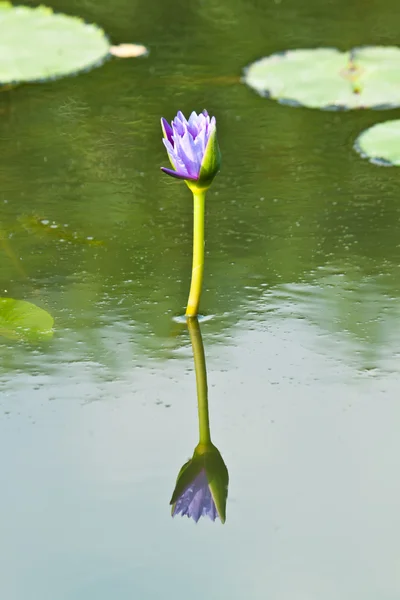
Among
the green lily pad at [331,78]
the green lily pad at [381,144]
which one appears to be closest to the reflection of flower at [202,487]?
the green lily pad at [381,144]

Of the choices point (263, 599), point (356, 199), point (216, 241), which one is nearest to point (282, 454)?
point (263, 599)

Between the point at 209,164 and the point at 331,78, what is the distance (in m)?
1.21

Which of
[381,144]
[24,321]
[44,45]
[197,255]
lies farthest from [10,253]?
[44,45]

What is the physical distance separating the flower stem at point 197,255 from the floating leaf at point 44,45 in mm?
1210

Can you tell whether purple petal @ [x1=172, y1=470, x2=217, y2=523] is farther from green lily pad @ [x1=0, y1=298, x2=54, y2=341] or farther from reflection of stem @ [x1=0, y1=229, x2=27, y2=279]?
reflection of stem @ [x1=0, y1=229, x2=27, y2=279]

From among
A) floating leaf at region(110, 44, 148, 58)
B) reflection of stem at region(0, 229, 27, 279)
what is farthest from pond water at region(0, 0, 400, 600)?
floating leaf at region(110, 44, 148, 58)

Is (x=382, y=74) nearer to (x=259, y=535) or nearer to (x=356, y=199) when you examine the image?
(x=356, y=199)

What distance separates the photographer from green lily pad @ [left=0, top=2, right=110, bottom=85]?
256 centimetres

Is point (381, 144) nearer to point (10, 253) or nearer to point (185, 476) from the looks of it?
point (10, 253)

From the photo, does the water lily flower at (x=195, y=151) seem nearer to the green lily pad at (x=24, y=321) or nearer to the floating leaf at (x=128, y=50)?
the green lily pad at (x=24, y=321)

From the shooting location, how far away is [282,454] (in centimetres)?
126

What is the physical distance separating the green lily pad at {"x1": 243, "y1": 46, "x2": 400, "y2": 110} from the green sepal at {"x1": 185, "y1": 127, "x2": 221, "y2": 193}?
1.03 m

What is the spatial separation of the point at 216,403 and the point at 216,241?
509mm

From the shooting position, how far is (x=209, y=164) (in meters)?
1.42
